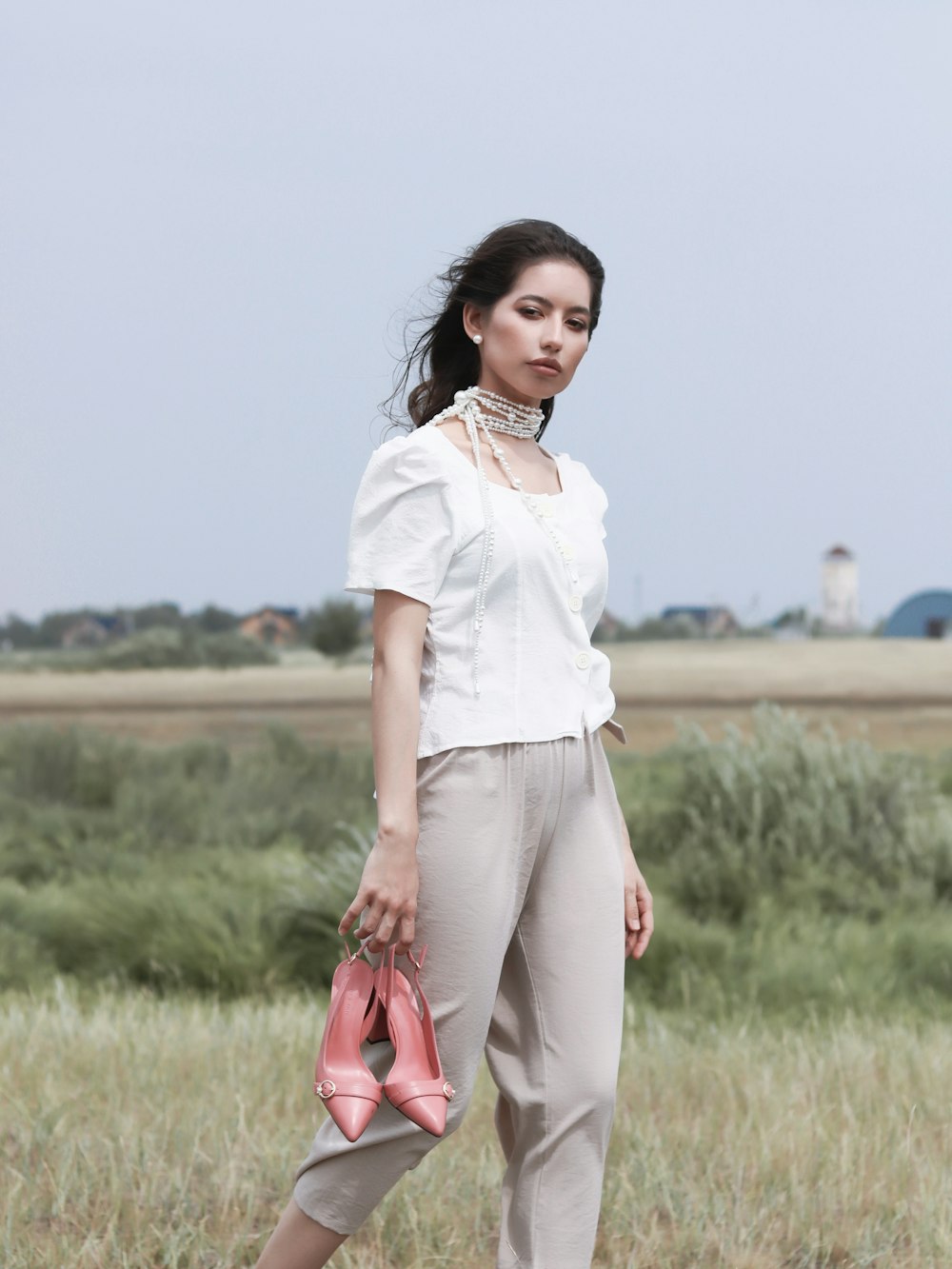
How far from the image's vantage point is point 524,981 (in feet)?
7.11

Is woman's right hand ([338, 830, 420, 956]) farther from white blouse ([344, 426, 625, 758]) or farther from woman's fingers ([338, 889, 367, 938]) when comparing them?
white blouse ([344, 426, 625, 758])

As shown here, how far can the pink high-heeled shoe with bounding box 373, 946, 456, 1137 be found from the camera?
6.42 feet

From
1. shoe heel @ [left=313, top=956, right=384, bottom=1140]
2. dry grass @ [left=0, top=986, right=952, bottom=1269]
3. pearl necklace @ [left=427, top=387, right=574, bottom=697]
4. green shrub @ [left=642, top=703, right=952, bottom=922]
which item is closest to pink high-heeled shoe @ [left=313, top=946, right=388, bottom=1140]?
shoe heel @ [left=313, top=956, right=384, bottom=1140]

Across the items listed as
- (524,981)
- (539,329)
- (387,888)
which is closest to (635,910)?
(524,981)

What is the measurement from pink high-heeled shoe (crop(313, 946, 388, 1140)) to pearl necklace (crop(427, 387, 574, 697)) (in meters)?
0.44

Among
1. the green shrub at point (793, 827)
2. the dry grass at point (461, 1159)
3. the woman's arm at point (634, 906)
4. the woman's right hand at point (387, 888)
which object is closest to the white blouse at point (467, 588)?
the woman's right hand at point (387, 888)

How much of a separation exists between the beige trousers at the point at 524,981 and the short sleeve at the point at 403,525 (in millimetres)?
260

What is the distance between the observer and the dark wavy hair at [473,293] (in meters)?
2.22

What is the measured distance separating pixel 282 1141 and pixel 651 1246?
912 millimetres

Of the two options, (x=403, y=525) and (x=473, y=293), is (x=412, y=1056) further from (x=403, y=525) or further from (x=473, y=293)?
(x=473, y=293)

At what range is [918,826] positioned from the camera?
7.66 metres

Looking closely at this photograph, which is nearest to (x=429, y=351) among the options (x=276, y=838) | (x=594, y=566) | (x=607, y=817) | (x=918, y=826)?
(x=594, y=566)

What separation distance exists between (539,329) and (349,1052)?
110cm

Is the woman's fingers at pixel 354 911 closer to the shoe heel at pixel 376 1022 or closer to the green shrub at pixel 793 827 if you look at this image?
the shoe heel at pixel 376 1022
